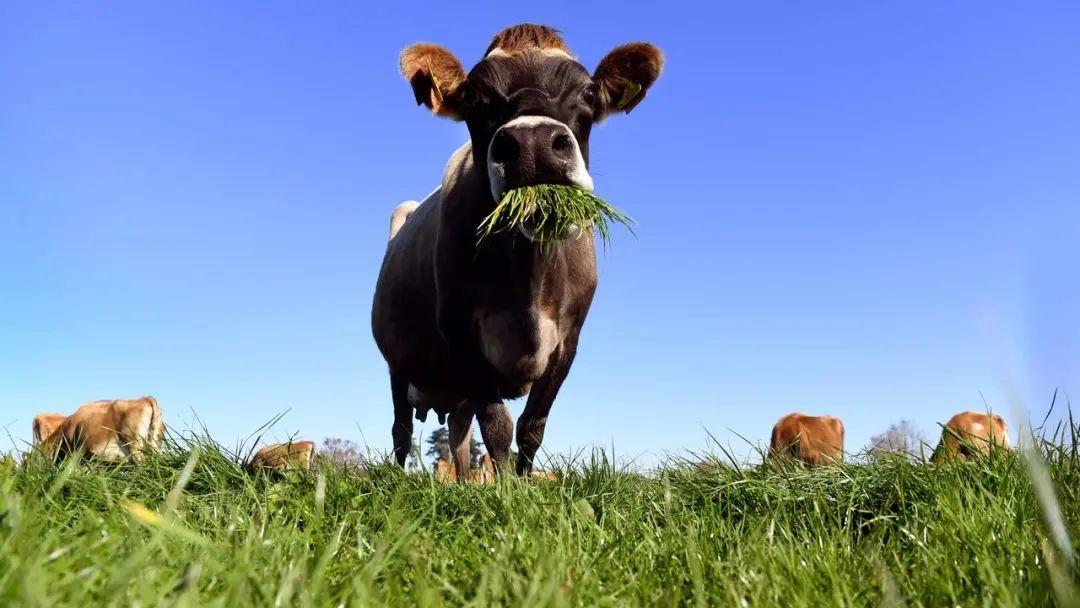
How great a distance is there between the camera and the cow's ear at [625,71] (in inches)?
274

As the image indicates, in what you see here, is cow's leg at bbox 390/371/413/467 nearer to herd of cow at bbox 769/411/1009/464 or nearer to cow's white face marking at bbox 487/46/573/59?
cow's white face marking at bbox 487/46/573/59

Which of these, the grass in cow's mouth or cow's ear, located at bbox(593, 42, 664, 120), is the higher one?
cow's ear, located at bbox(593, 42, 664, 120)

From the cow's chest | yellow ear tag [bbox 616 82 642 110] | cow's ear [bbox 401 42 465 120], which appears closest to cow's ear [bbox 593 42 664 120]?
yellow ear tag [bbox 616 82 642 110]

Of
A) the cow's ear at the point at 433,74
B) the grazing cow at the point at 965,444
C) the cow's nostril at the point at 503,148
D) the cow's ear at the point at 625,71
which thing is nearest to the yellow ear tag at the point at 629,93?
the cow's ear at the point at 625,71

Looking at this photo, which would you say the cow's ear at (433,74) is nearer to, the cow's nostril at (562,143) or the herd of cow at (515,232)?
the herd of cow at (515,232)

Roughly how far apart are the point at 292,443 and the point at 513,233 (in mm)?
2246

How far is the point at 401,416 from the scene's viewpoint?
9047 mm

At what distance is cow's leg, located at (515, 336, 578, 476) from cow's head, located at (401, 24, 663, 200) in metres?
1.61

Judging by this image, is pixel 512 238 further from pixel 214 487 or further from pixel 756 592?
pixel 756 592

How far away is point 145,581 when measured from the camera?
180cm

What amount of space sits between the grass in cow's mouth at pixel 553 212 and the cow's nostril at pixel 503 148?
24 centimetres

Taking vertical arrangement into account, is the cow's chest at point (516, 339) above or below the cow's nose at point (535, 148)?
below

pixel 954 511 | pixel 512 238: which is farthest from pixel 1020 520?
pixel 512 238

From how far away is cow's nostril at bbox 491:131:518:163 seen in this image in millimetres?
5645
